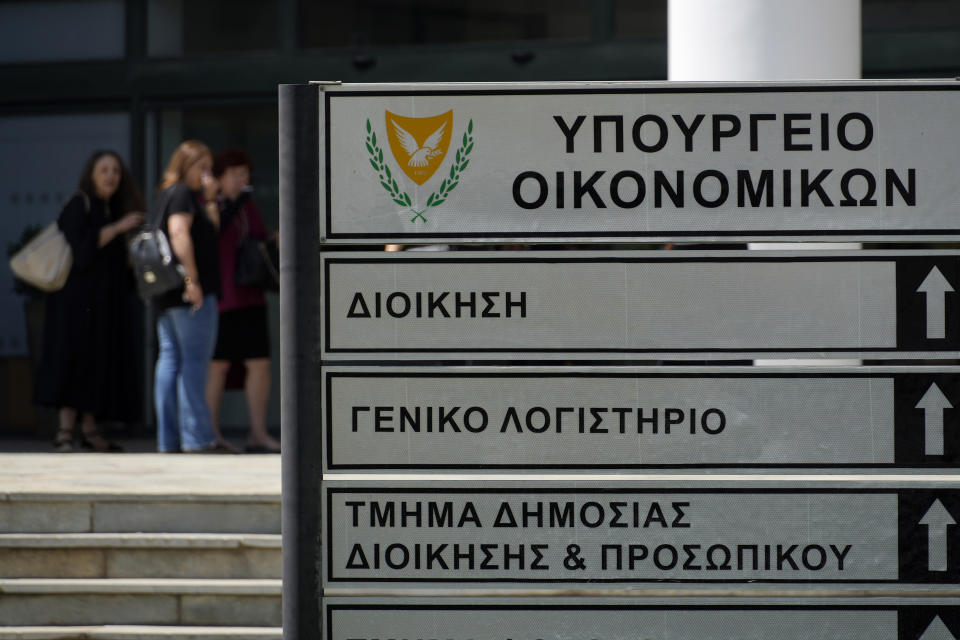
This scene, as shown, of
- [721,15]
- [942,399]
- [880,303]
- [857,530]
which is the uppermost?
[721,15]

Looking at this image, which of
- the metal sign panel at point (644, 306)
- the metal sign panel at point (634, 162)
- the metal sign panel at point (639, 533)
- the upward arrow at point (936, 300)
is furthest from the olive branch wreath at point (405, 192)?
the upward arrow at point (936, 300)

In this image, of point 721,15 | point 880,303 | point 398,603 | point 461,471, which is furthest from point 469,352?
point 721,15

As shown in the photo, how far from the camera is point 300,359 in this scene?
256cm

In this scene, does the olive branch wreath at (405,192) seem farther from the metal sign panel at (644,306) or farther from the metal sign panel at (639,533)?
the metal sign panel at (639,533)

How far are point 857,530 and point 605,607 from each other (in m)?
0.54

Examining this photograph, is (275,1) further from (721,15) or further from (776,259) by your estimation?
(776,259)

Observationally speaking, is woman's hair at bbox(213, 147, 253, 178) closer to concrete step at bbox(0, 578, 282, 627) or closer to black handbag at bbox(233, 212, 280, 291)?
black handbag at bbox(233, 212, 280, 291)

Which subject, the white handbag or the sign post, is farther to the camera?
the white handbag

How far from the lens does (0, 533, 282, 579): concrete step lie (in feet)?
15.3

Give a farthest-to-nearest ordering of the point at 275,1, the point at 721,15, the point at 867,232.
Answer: the point at 275,1 < the point at 721,15 < the point at 867,232

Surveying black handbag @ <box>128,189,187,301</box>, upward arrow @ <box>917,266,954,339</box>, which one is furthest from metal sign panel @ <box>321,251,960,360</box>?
black handbag @ <box>128,189,187,301</box>

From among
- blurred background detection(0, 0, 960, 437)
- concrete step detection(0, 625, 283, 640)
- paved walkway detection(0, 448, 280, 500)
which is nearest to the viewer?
concrete step detection(0, 625, 283, 640)

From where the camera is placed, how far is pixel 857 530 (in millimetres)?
2557

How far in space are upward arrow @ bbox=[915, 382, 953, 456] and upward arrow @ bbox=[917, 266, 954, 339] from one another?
0.36 ft
